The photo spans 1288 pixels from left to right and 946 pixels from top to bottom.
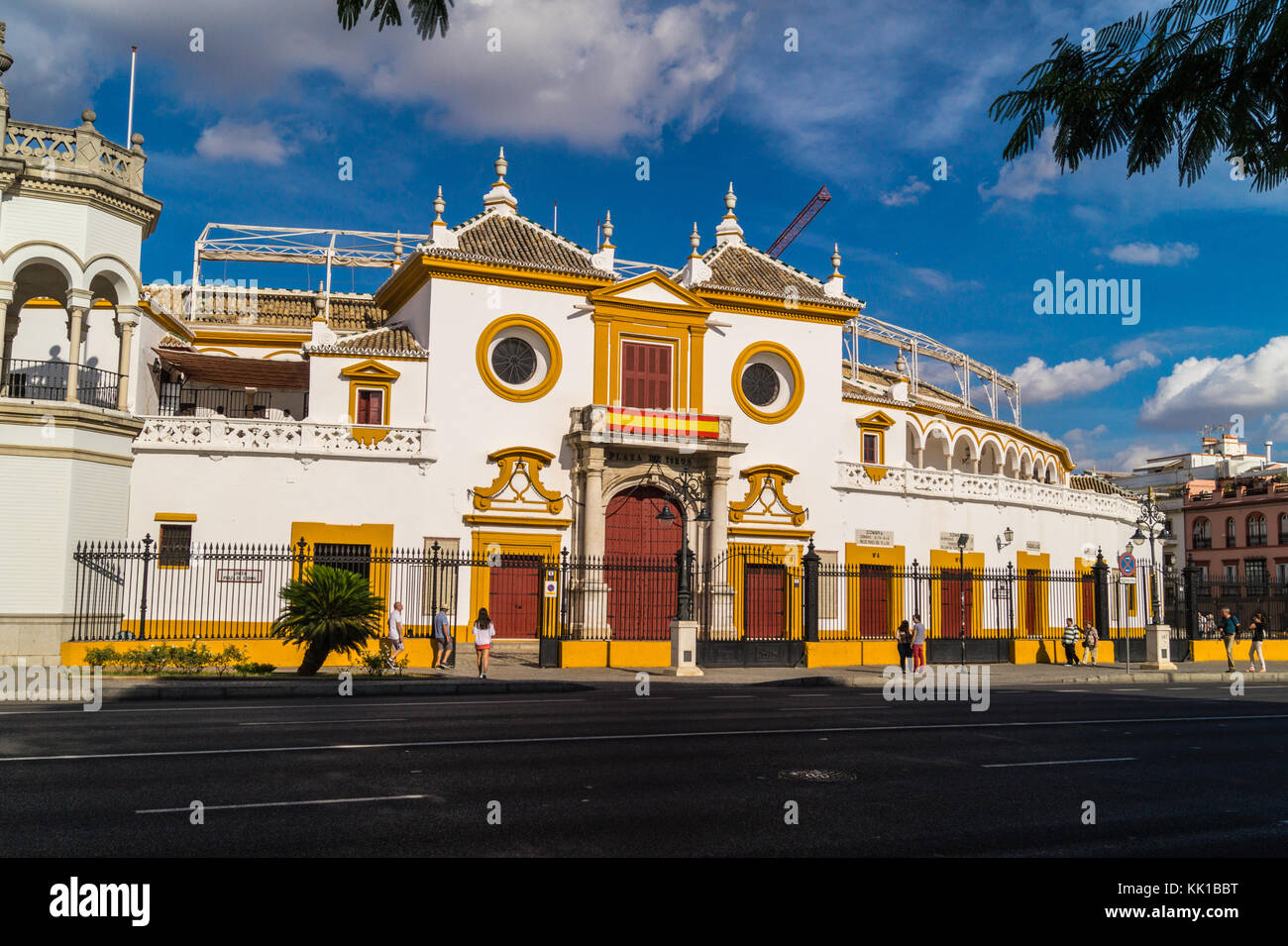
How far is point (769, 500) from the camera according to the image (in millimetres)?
35750

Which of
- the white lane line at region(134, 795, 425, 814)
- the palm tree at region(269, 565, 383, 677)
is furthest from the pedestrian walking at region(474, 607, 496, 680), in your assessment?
the white lane line at region(134, 795, 425, 814)

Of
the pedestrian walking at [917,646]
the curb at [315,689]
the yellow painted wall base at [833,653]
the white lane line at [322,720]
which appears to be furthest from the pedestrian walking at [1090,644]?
the white lane line at [322,720]

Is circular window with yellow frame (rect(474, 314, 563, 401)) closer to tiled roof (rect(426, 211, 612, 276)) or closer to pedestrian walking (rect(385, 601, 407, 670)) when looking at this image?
tiled roof (rect(426, 211, 612, 276))

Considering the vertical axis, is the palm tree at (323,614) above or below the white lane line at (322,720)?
above

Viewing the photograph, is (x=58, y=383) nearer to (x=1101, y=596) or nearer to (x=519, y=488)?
(x=519, y=488)

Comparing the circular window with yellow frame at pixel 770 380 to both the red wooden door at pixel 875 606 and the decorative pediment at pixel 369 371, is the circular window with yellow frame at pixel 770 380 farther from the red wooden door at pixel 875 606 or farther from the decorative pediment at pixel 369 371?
the decorative pediment at pixel 369 371

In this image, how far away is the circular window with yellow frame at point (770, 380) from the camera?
120 ft

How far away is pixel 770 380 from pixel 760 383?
1.40ft

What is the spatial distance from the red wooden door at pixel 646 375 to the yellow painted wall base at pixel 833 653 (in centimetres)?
1077

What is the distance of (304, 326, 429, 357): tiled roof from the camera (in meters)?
31.8

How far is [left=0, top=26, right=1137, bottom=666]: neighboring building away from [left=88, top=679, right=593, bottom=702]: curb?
17.3 ft

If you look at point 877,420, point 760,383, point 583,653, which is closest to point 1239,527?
point 877,420

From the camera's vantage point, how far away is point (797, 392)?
3700 centimetres
